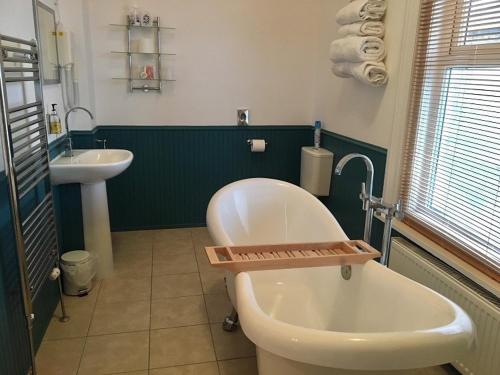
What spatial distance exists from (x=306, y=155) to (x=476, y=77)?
1744mm

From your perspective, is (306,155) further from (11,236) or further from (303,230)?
(11,236)

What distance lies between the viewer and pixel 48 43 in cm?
267

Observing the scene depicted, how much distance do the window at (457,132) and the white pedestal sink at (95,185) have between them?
1.81 m

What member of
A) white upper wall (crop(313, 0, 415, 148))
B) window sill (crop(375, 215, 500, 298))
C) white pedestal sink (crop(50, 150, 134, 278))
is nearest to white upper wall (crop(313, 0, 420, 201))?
white upper wall (crop(313, 0, 415, 148))

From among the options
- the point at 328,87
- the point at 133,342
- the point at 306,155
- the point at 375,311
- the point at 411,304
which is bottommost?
the point at 133,342

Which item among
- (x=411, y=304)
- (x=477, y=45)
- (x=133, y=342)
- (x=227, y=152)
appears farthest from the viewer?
(x=227, y=152)

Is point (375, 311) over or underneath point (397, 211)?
underneath

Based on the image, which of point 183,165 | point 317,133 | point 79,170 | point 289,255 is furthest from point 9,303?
point 317,133

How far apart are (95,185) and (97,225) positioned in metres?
0.28

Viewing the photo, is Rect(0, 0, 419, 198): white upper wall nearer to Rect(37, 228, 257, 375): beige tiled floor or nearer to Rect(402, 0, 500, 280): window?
→ Rect(402, 0, 500, 280): window

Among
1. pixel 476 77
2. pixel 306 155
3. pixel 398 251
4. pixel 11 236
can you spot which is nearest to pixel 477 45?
pixel 476 77

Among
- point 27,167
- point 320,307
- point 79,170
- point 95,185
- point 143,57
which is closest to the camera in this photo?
point 27,167

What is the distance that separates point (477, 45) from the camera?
1873 millimetres

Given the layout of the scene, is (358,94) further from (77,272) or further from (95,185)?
(77,272)
